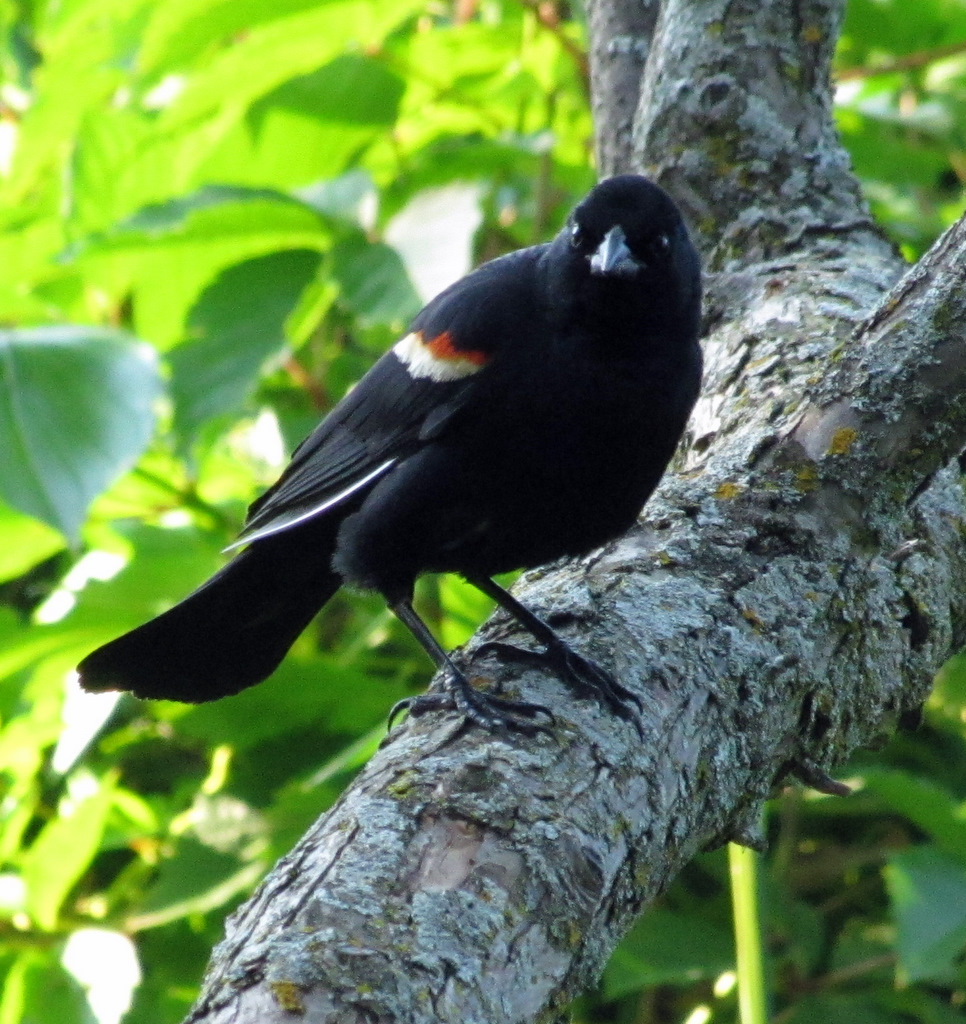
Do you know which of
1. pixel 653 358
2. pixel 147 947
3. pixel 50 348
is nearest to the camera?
pixel 653 358

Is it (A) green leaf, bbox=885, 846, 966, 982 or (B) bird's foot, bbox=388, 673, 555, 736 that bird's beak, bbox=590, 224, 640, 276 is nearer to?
(B) bird's foot, bbox=388, 673, 555, 736

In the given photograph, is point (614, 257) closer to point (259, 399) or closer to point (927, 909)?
point (927, 909)

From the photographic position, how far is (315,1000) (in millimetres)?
1301

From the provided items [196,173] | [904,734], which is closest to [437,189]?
[196,173]

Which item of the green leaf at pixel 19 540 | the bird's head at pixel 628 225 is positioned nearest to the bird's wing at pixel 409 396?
the bird's head at pixel 628 225

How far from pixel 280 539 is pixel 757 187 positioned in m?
1.37

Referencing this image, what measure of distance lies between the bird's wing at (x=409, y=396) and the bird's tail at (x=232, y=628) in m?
0.09

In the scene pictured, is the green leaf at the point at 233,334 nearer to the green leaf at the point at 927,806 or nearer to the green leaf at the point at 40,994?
the green leaf at the point at 40,994

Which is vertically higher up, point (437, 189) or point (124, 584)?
point (437, 189)

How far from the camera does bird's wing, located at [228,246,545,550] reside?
2.56 m

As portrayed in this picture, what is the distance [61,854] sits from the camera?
3.18 meters

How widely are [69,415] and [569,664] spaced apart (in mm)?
1140

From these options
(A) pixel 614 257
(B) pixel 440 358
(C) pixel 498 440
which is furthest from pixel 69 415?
(A) pixel 614 257

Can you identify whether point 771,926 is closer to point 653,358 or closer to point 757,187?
point 653,358
